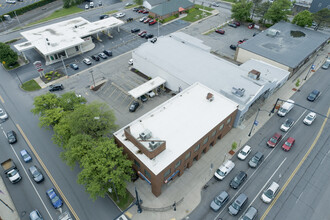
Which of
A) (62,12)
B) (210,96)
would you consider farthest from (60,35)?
(210,96)

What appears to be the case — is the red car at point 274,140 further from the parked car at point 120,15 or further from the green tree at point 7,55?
the parked car at point 120,15

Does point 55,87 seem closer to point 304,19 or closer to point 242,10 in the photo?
point 242,10

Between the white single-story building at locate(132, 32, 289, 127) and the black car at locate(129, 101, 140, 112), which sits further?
the black car at locate(129, 101, 140, 112)

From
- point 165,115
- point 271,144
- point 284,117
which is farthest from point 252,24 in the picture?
point 165,115

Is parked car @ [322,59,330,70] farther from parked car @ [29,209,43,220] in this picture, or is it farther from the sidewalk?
parked car @ [29,209,43,220]

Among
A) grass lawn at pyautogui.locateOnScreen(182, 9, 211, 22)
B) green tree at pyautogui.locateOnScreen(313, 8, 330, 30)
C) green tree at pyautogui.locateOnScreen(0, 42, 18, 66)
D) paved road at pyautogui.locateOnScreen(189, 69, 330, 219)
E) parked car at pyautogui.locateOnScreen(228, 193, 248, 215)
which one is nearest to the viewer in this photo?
parked car at pyautogui.locateOnScreen(228, 193, 248, 215)

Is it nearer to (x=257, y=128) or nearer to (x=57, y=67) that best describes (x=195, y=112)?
(x=257, y=128)

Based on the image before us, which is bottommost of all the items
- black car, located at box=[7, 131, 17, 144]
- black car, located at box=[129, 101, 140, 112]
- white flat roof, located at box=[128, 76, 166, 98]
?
black car, located at box=[7, 131, 17, 144]

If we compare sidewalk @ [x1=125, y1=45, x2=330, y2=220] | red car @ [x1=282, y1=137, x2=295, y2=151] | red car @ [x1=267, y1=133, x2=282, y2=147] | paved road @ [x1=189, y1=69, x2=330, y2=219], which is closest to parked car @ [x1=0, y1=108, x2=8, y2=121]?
sidewalk @ [x1=125, y1=45, x2=330, y2=220]
